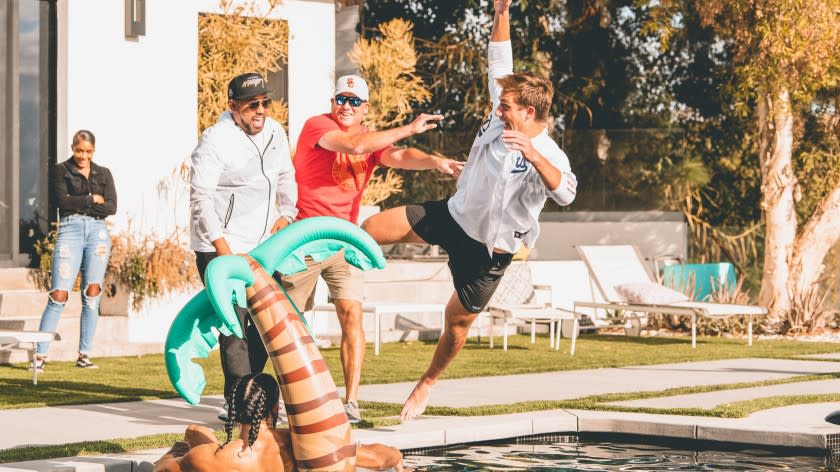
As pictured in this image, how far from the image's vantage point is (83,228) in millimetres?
11984

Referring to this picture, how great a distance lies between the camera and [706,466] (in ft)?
24.2

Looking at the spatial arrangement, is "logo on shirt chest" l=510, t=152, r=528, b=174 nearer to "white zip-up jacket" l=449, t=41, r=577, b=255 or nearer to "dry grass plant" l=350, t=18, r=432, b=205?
"white zip-up jacket" l=449, t=41, r=577, b=255

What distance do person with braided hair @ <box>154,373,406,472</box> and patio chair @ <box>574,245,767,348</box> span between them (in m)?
9.82

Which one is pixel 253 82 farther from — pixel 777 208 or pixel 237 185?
pixel 777 208

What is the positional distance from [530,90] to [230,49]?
8.43 m

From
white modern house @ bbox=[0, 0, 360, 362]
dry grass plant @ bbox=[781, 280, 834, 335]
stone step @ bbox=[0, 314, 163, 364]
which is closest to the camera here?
stone step @ bbox=[0, 314, 163, 364]

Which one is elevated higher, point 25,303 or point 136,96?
point 136,96

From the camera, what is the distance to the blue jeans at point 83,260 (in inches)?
467

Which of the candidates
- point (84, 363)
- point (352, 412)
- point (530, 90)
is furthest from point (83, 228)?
point (530, 90)

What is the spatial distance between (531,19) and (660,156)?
12.8 ft

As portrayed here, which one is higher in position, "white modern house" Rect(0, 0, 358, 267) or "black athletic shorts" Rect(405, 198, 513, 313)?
"white modern house" Rect(0, 0, 358, 267)

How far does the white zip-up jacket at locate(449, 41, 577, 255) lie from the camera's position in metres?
7.30

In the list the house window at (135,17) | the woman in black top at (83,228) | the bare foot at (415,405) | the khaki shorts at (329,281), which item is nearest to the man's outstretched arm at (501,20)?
the khaki shorts at (329,281)

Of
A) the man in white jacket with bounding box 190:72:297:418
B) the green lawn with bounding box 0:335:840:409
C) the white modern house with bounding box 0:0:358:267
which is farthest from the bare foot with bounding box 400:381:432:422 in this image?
the white modern house with bounding box 0:0:358:267
